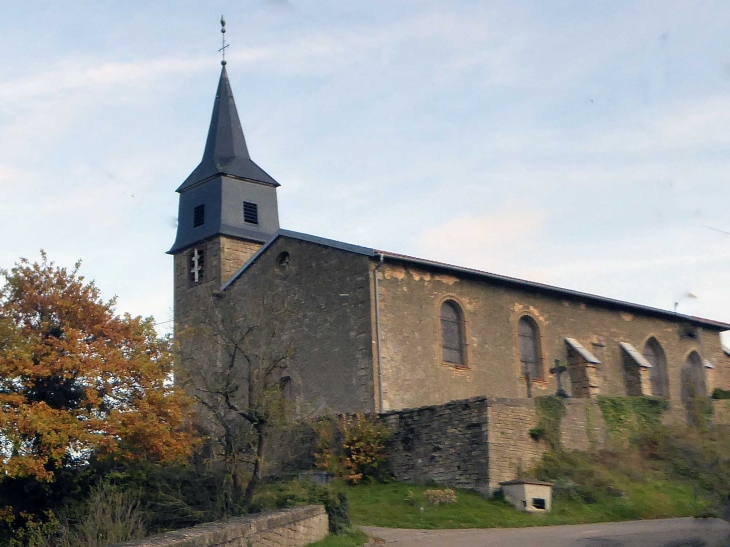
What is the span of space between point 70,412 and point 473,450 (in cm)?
830

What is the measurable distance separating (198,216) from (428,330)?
507 inches

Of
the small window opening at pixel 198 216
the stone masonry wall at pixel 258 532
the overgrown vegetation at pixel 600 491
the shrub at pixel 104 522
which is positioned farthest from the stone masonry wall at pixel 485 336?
the small window opening at pixel 198 216

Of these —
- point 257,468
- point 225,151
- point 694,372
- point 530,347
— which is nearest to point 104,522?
point 257,468

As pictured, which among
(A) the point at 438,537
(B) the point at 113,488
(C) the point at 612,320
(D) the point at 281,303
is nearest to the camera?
(A) the point at 438,537

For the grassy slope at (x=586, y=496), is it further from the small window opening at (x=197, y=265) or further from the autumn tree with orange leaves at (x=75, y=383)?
the small window opening at (x=197, y=265)

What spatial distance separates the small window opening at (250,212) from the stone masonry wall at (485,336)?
10.9 m

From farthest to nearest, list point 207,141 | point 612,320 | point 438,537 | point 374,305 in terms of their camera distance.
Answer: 1. point 207,141
2. point 612,320
3. point 374,305
4. point 438,537

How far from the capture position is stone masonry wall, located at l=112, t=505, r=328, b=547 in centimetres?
1418

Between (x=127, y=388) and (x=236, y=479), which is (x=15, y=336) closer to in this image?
(x=127, y=388)

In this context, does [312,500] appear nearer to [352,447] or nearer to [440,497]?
[440,497]

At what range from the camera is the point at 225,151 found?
37.7 meters

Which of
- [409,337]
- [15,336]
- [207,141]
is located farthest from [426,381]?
[207,141]

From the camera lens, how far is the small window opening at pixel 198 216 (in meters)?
36.6

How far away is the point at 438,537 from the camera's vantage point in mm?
17688
